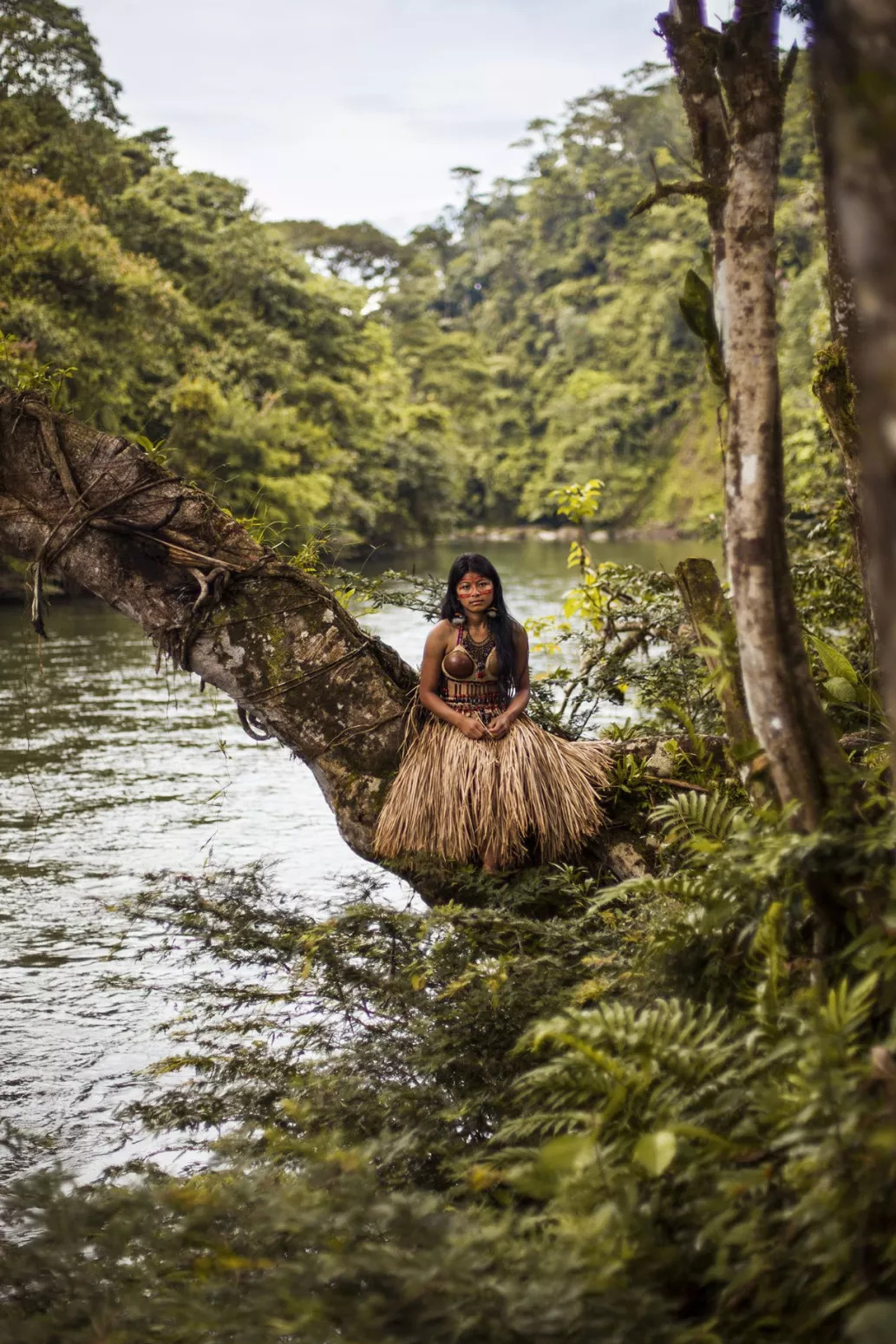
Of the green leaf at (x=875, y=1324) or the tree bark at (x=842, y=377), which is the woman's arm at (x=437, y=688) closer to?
the tree bark at (x=842, y=377)

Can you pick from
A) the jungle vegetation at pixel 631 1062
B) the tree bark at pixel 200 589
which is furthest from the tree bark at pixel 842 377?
the tree bark at pixel 200 589

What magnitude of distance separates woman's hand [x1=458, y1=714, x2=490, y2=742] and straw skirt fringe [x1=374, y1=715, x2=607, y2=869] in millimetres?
25

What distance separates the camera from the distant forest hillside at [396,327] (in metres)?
24.2

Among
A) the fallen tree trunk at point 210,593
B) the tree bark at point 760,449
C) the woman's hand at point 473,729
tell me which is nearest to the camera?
the tree bark at point 760,449

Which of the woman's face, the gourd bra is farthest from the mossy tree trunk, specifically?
the woman's face

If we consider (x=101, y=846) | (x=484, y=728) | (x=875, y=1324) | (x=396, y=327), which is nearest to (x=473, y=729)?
(x=484, y=728)

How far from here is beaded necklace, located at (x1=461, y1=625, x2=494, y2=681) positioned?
16.5 ft

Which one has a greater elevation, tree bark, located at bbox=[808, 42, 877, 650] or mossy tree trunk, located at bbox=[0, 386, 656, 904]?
tree bark, located at bbox=[808, 42, 877, 650]

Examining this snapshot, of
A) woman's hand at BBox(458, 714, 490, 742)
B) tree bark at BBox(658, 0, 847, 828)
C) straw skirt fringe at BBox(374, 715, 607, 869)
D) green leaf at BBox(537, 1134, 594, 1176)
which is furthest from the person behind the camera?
woman's hand at BBox(458, 714, 490, 742)

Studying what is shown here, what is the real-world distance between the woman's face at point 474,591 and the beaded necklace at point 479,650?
4.7 inches

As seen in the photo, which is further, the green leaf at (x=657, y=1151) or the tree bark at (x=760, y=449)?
the tree bark at (x=760, y=449)

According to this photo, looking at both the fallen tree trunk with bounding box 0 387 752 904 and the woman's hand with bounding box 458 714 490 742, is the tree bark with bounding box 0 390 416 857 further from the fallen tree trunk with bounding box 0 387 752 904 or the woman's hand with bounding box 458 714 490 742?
the woman's hand with bounding box 458 714 490 742

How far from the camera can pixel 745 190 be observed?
320 cm

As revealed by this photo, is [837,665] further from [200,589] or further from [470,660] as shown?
[200,589]
